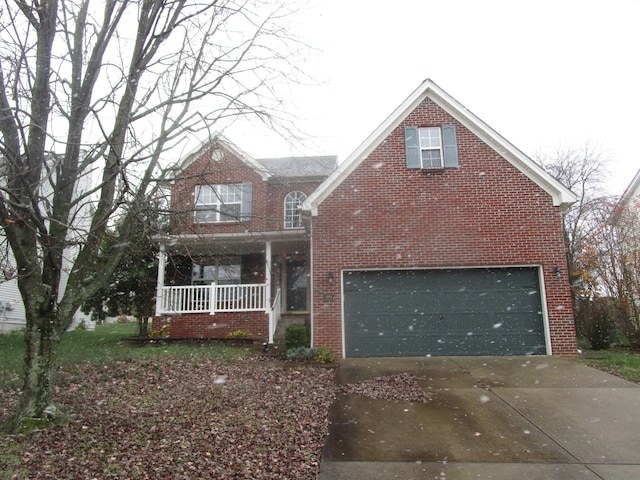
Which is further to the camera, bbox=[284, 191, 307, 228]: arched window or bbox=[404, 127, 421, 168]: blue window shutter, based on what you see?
bbox=[284, 191, 307, 228]: arched window

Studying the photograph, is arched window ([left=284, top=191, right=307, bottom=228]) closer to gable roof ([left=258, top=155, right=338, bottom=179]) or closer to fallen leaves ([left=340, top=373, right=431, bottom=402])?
gable roof ([left=258, top=155, right=338, bottom=179])

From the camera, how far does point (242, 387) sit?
7562 mm

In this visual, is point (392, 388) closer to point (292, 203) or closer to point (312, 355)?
point (312, 355)

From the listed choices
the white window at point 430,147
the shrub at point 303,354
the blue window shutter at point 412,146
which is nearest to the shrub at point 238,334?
the shrub at point 303,354

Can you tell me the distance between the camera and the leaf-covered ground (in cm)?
439

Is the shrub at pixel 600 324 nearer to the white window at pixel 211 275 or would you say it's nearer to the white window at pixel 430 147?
the white window at pixel 430 147

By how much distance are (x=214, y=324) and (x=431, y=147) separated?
783 cm

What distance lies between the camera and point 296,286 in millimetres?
15883

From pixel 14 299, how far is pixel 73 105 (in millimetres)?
15256

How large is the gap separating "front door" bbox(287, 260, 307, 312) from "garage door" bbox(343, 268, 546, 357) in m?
5.33

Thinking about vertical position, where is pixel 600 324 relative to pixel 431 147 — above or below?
below

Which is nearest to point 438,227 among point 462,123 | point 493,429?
point 462,123

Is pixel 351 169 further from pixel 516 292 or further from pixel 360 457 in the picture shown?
pixel 360 457

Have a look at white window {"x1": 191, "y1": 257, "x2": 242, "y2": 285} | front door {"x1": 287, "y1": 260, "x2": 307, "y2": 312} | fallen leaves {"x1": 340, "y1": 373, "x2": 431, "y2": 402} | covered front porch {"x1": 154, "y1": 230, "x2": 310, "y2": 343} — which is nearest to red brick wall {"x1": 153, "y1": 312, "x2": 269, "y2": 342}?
covered front porch {"x1": 154, "y1": 230, "x2": 310, "y2": 343}
